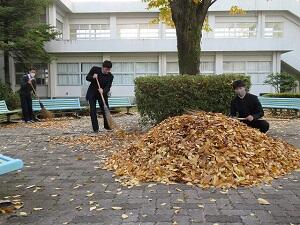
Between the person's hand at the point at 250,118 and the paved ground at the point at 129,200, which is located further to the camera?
the person's hand at the point at 250,118

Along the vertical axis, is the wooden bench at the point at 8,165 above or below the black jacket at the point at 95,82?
below

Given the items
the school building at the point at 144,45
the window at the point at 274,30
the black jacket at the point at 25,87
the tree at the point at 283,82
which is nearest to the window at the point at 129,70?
the school building at the point at 144,45

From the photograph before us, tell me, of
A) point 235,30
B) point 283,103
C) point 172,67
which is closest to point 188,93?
point 283,103

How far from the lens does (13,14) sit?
964 inches

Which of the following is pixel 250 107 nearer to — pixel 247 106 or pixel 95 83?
pixel 247 106

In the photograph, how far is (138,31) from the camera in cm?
3491

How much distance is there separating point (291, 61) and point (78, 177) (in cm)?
3118

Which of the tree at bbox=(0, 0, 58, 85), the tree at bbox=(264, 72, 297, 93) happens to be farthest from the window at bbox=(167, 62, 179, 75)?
the tree at bbox=(0, 0, 58, 85)

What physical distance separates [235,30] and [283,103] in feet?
65.0

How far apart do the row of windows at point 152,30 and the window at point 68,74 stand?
3585 millimetres

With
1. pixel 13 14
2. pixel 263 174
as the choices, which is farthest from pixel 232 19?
pixel 263 174

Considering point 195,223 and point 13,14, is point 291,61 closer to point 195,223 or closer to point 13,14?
point 13,14

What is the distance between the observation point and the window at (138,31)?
1366 inches

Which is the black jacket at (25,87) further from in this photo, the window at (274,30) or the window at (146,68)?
the window at (274,30)
